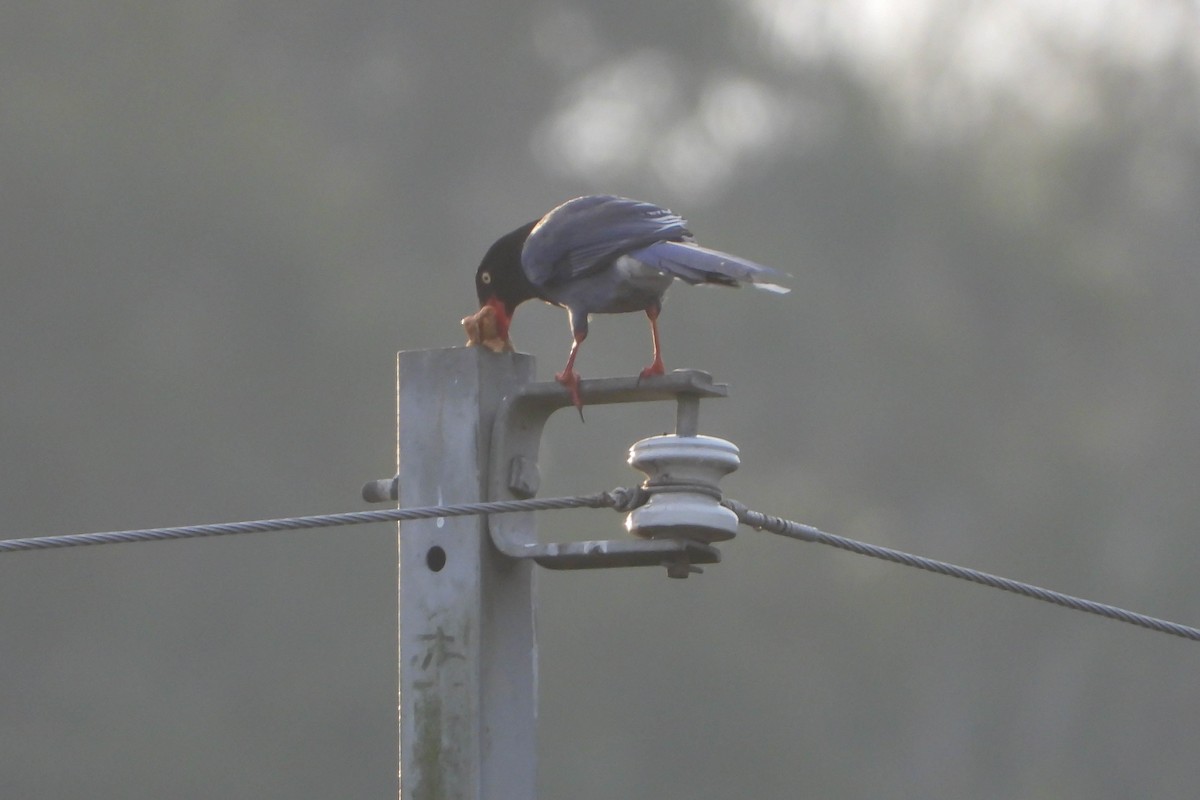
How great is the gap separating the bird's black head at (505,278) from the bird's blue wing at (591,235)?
364mm

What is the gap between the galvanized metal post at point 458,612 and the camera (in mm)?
4445

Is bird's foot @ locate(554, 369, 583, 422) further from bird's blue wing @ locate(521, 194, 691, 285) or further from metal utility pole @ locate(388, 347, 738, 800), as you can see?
bird's blue wing @ locate(521, 194, 691, 285)

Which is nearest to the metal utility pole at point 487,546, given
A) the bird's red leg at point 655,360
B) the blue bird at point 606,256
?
the bird's red leg at point 655,360

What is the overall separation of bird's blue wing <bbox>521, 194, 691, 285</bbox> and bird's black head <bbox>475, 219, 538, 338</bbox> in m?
0.36

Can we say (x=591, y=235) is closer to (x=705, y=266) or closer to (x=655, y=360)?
(x=705, y=266)

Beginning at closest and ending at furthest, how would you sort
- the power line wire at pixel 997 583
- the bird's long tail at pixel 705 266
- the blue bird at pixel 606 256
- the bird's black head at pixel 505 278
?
the power line wire at pixel 997 583 → the bird's long tail at pixel 705 266 → the blue bird at pixel 606 256 → the bird's black head at pixel 505 278

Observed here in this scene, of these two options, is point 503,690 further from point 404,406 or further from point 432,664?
point 404,406

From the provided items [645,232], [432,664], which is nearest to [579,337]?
[645,232]

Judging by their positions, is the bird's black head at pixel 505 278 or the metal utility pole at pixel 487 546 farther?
the bird's black head at pixel 505 278

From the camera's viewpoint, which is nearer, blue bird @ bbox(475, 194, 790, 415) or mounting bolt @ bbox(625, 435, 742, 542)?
mounting bolt @ bbox(625, 435, 742, 542)

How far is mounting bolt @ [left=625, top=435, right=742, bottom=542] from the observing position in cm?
439

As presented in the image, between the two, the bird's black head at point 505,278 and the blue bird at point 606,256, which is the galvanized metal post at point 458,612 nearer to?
the blue bird at point 606,256

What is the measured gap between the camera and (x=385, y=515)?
444 cm

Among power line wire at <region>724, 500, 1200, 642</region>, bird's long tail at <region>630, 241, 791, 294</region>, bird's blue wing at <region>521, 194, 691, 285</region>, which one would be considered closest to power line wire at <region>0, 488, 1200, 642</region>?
power line wire at <region>724, 500, 1200, 642</region>
